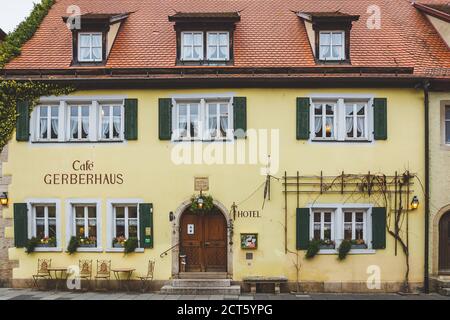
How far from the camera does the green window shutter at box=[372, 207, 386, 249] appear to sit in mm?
14242

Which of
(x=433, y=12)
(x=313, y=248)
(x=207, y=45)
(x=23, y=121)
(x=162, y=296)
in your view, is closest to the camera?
(x=162, y=296)

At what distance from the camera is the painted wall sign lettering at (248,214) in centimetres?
1439

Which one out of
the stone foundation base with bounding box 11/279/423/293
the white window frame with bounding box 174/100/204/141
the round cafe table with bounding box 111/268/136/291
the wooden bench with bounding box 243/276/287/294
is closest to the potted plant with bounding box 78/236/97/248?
the round cafe table with bounding box 111/268/136/291

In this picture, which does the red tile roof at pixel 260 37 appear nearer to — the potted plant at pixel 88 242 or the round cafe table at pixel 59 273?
the potted plant at pixel 88 242

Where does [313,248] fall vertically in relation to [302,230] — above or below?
below

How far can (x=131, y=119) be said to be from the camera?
47.5ft

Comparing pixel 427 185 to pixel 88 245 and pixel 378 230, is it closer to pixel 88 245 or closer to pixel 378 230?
pixel 378 230

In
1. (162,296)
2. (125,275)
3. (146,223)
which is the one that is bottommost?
(162,296)

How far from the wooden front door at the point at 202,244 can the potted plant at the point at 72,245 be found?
10.6 feet

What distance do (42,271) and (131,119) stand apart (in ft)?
17.8

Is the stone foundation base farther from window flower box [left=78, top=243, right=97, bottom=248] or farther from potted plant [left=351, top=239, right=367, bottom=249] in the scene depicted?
window flower box [left=78, top=243, right=97, bottom=248]

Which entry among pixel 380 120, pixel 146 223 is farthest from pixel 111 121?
pixel 380 120
